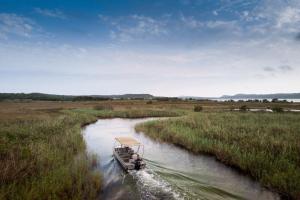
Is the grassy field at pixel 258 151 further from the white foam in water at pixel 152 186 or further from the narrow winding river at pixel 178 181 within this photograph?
the white foam in water at pixel 152 186

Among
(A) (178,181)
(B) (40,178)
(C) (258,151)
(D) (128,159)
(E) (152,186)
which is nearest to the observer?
(B) (40,178)

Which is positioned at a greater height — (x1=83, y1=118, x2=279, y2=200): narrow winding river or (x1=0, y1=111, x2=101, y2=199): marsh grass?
(x1=0, y1=111, x2=101, y2=199): marsh grass

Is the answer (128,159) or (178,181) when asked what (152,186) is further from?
(128,159)

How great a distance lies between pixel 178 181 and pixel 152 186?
161cm

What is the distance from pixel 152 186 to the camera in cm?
1163

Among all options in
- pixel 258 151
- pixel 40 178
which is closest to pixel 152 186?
pixel 40 178

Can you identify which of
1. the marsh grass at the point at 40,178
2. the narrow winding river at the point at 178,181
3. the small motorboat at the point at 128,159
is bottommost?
the narrow winding river at the point at 178,181

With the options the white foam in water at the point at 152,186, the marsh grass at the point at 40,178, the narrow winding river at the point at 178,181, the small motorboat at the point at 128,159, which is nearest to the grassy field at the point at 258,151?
the narrow winding river at the point at 178,181

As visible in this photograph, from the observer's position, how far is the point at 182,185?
11.7 metres

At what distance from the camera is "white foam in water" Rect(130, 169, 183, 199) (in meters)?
10.5

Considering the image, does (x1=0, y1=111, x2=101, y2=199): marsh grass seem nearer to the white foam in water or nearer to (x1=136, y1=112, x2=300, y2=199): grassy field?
the white foam in water

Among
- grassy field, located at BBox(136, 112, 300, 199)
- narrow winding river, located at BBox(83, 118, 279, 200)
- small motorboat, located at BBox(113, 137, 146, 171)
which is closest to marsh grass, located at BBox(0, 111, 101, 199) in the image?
narrow winding river, located at BBox(83, 118, 279, 200)

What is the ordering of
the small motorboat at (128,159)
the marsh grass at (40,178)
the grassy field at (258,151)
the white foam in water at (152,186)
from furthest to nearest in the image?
the small motorboat at (128,159)
the grassy field at (258,151)
the white foam in water at (152,186)
the marsh grass at (40,178)

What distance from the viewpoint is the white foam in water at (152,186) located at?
34.4ft
